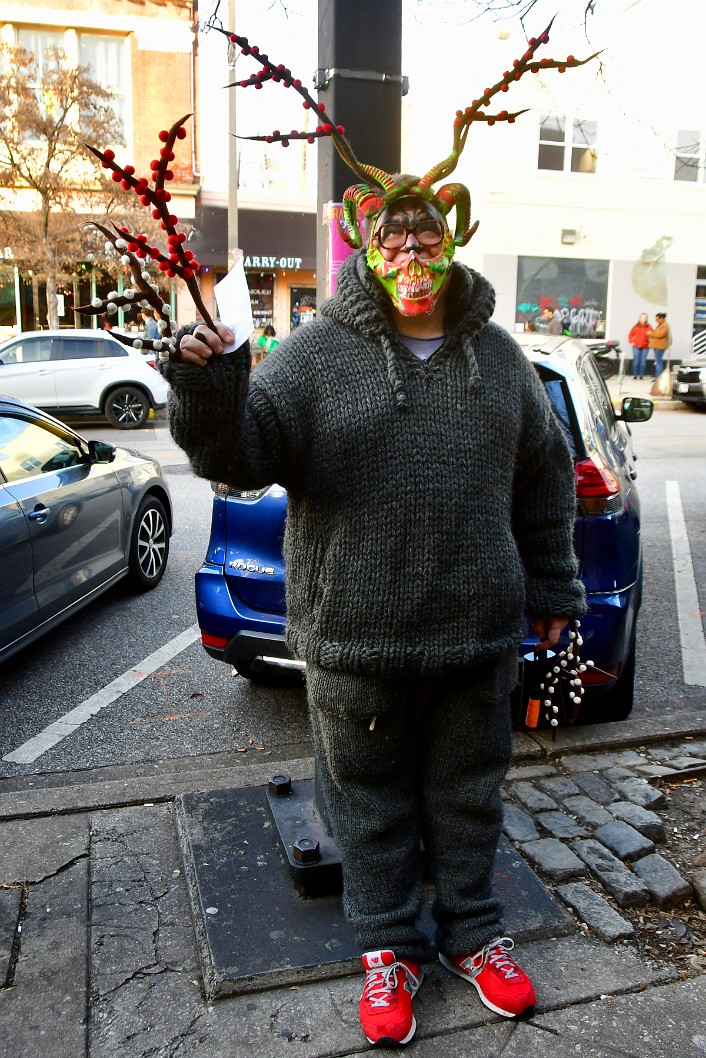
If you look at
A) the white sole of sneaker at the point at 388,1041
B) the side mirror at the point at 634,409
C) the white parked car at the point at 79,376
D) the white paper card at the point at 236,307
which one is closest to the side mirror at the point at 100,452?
the side mirror at the point at 634,409

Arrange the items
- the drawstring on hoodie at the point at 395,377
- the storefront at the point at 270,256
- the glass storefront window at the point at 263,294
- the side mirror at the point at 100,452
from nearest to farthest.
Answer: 1. the drawstring on hoodie at the point at 395,377
2. the side mirror at the point at 100,452
3. the storefront at the point at 270,256
4. the glass storefront window at the point at 263,294

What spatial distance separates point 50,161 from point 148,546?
12.5 meters

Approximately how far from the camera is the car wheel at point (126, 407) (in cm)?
1457

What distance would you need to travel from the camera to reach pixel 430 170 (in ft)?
7.89

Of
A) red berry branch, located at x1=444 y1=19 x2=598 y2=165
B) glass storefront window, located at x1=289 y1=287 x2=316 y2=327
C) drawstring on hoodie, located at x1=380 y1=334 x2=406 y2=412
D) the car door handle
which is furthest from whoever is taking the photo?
glass storefront window, located at x1=289 y1=287 x2=316 y2=327

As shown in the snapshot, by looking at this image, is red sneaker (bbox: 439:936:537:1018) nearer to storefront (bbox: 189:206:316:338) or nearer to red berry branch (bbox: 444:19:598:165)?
red berry branch (bbox: 444:19:598:165)

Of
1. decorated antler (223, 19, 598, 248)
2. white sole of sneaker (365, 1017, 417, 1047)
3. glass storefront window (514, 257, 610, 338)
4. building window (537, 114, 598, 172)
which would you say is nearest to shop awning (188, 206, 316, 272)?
glass storefront window (514, 257, 610, 338)

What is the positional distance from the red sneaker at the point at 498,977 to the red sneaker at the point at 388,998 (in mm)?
138

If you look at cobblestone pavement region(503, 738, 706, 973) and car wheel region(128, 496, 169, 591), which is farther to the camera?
car wheel region(128, 496, 169, 591)

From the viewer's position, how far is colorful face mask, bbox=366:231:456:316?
89.4 inches

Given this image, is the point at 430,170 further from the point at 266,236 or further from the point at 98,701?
the point at 266,236

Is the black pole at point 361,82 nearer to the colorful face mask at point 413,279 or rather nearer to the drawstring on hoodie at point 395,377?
the colorful face mask at point 413,279

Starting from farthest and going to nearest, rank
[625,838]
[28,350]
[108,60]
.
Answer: [108,60] → [28,350] → [625,838]

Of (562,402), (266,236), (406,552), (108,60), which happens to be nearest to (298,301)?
(266,236)
